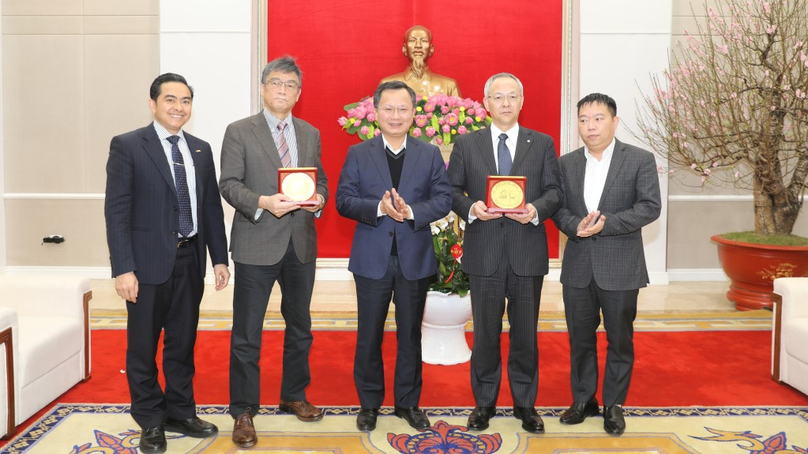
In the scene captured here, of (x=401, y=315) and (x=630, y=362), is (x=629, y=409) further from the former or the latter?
(x=401, y=315)

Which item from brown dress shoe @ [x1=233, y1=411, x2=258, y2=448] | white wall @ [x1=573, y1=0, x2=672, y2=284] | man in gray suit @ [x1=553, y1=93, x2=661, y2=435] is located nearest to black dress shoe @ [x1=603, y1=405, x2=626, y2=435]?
man in gray suit @ [x1=553, y1=93, x2=661, y2=435]

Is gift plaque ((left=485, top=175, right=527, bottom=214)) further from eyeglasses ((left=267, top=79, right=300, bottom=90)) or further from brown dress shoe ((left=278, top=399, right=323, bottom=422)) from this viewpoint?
brown dress shoe ((left=278, top=399, right=323, bottom=422))

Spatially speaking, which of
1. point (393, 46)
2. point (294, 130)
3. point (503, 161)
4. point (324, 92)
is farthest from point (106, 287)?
point (503, 161)

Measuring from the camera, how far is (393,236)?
9.23ft

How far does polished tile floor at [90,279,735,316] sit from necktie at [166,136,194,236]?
96.1 inches

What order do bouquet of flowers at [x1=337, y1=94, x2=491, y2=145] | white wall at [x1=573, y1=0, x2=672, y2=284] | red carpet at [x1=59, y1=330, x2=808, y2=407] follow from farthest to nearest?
white wall at [x1=573, y1=0, x2=672, y2=284]
bouquet of flowers at [x1=337, y1=94, x2=491, y2=145]
red carpet at [x1=59, y1=330, x2=808, y2=407]

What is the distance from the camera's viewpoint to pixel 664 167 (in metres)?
6.23

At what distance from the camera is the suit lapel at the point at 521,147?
2.84 m

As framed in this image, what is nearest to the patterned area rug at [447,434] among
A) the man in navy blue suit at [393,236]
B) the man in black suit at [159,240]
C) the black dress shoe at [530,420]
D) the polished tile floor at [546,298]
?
the black dress shoe at [530,420]

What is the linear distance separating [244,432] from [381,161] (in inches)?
49.7

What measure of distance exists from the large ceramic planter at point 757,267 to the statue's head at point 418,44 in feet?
9.88

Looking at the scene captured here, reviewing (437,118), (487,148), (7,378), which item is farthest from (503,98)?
(7,378)

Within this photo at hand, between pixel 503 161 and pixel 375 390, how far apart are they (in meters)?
1.14

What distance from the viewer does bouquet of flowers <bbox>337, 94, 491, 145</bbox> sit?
4020 mm
